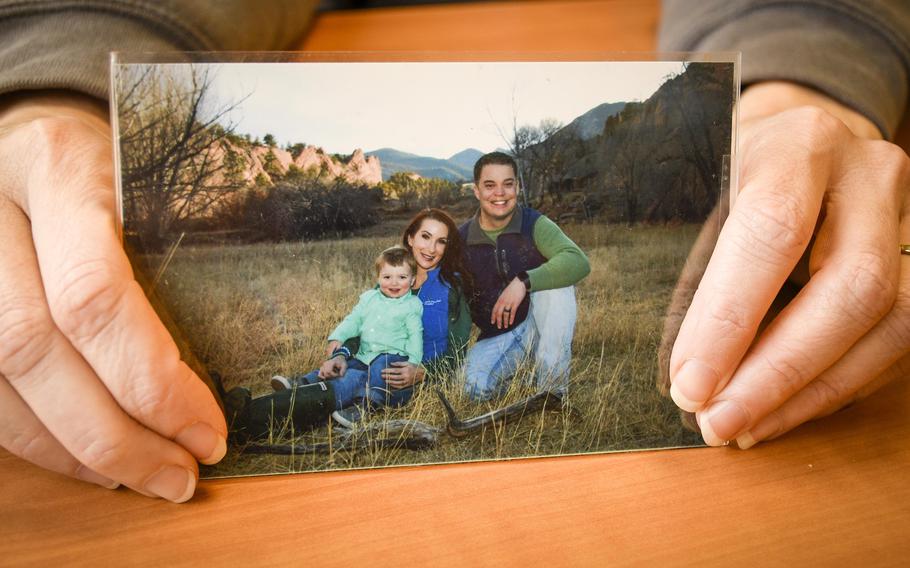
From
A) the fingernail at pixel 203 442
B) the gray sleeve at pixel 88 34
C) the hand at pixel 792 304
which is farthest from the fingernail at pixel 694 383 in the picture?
the gray sleeve at pixel 88 34

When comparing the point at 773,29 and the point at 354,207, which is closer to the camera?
the point at 354,207

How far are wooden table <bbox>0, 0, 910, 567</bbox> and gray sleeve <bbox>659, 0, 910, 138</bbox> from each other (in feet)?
1.26

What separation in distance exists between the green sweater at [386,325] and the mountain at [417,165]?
9cm

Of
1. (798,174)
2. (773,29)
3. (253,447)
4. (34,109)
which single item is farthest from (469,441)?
(773,29)

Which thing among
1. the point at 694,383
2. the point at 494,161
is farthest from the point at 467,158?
the point at 694,383

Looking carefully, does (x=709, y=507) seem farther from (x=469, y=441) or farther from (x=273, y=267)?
(x=273, y=267)

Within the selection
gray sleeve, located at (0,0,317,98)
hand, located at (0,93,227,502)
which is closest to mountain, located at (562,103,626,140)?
hand, located at (0,93,227,502)

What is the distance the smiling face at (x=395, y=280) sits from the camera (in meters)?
0.49

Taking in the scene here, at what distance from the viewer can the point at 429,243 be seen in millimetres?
487

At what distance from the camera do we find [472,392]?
1.60 feet

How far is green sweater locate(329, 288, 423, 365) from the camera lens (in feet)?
1.59

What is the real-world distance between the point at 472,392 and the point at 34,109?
1.58ft

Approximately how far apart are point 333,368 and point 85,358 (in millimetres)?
169

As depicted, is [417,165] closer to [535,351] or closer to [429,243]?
[429,243]
